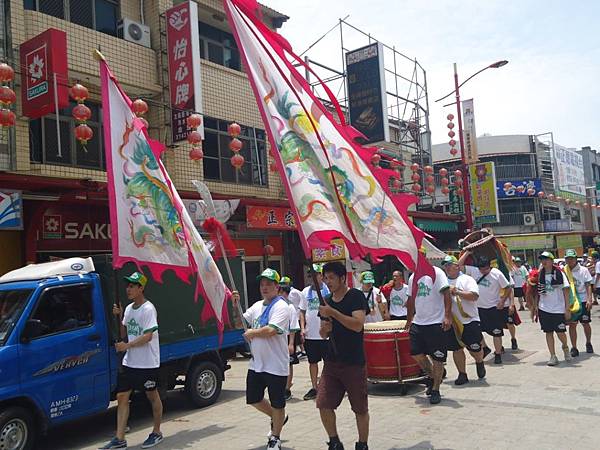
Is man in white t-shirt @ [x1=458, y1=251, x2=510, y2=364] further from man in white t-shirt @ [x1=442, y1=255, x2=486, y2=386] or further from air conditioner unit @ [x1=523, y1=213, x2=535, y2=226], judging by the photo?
air conditioner unit @ [x1=523, y1=213, x2=535, y2=226]

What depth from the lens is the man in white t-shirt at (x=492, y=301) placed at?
1012 centimetres

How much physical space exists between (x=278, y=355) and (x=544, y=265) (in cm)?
607

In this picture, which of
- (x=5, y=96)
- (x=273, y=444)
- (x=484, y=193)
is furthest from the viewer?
(x=484, y=193)

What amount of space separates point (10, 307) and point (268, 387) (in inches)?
118

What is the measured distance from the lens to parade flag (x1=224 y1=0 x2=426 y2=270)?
4961mm

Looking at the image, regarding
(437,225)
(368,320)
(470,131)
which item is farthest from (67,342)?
(470,131)

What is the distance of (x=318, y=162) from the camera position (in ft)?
16.8

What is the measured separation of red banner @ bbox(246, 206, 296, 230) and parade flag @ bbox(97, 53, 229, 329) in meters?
8.28

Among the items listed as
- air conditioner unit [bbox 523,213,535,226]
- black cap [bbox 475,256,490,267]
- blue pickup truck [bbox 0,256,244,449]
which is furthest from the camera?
air conditioner unit [bbox 523,213,535,226]

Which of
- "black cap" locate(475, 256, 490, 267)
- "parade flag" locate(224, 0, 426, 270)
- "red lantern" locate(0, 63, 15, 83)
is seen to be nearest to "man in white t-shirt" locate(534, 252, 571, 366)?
"black cap" locate(475, 256, 490, 267)

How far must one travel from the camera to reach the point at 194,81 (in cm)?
1323

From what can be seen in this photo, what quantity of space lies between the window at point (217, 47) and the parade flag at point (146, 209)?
35.8 feet

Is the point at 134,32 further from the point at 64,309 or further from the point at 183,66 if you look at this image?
the point at 64,309

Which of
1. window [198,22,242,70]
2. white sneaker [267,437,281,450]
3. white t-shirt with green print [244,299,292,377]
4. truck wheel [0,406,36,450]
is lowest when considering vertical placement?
white sneaker [267,437,281,450]
